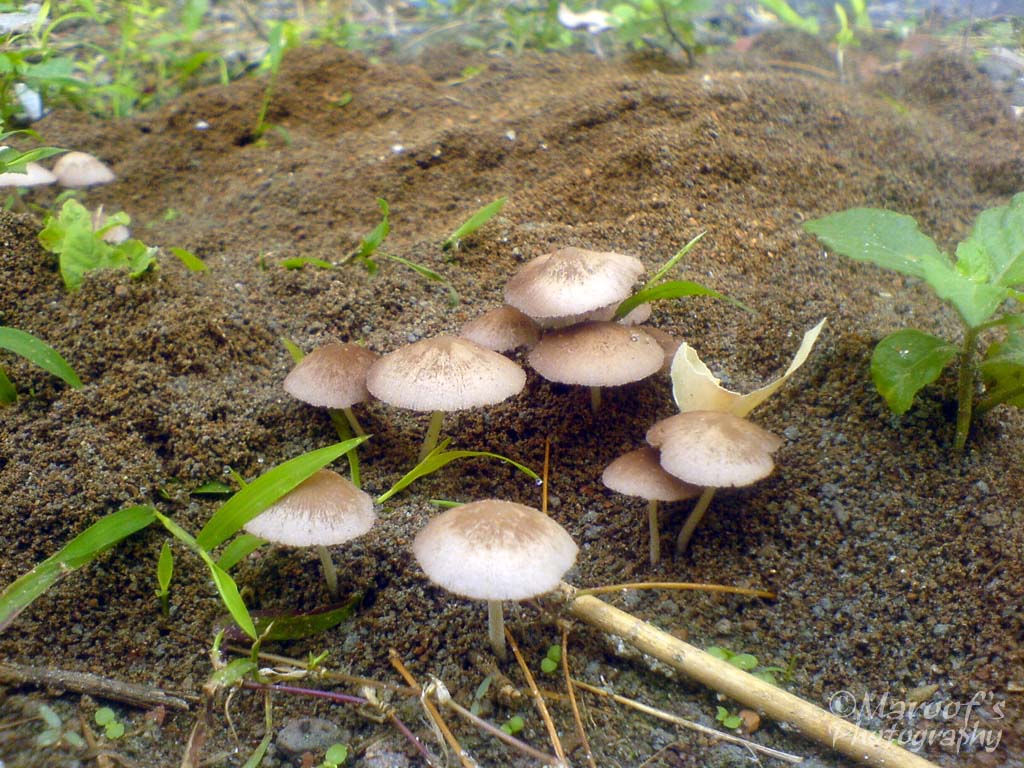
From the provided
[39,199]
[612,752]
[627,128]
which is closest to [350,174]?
[627,128]

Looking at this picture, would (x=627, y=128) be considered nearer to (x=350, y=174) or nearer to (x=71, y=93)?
(x=350, y=174)

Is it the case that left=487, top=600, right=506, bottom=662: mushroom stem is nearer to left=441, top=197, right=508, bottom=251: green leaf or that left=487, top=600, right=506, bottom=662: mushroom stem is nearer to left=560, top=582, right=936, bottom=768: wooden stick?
left=560, top=582, right=936, bottom=768: wooden stick

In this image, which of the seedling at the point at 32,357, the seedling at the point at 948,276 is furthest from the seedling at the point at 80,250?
the seedling at the point at 948,276

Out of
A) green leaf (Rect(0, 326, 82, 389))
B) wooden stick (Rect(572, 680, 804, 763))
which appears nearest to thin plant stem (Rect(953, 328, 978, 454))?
wooden stick (Rect(572, 680, 804, 763))

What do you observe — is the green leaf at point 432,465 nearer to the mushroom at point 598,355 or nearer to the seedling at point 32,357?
the mushroom at point 598,355

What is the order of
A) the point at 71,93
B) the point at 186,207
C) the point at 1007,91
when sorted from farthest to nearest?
the point at 1007,91, the point at 71,93, the point at 186,207

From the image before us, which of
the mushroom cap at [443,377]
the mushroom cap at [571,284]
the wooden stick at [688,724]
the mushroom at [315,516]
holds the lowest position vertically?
the wooden stick at [688,724]

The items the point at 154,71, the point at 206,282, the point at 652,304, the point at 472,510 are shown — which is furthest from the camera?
the point at 154,71
